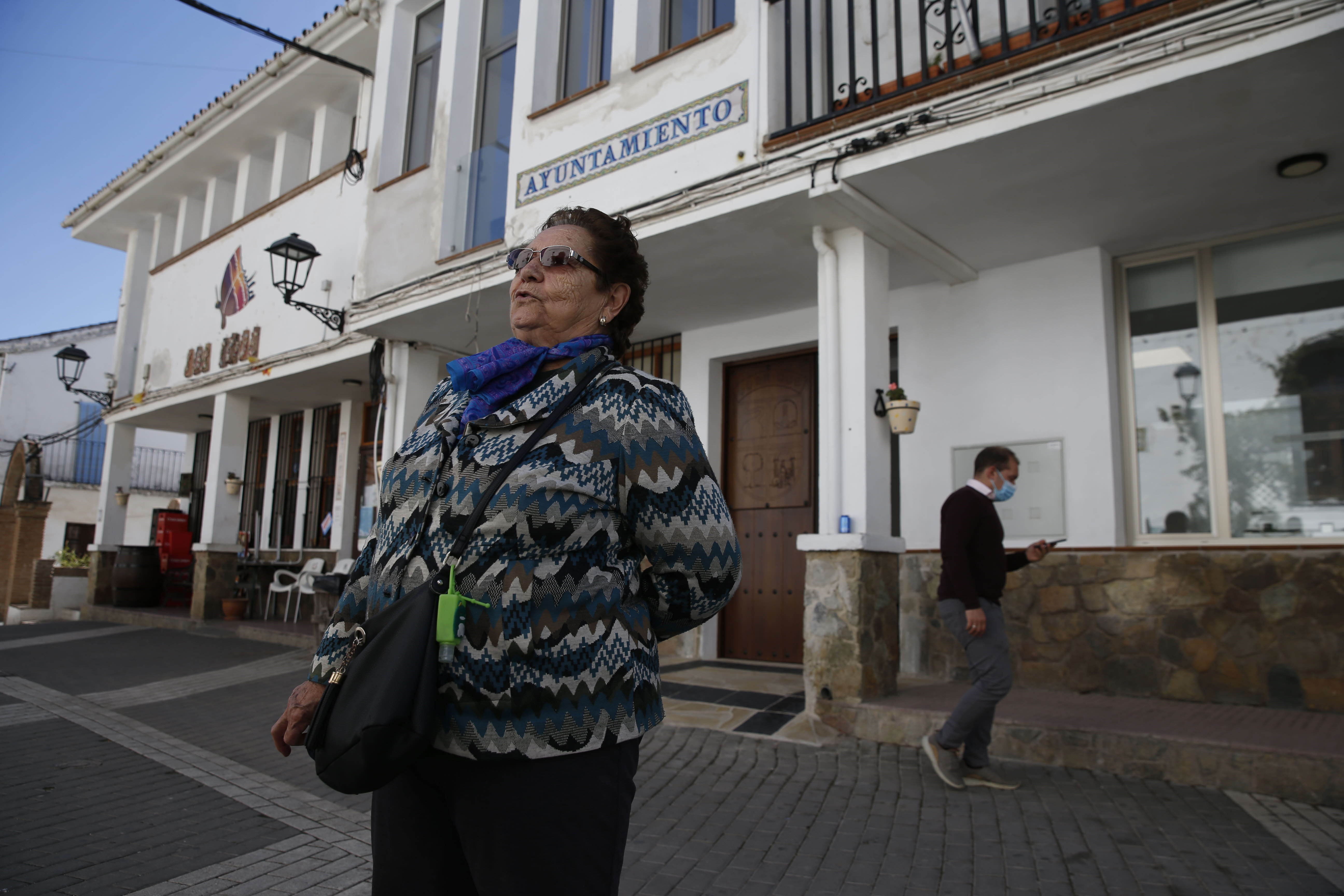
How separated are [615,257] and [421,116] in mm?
9194

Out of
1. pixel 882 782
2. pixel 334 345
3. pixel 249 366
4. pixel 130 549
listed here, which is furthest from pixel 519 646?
pixel 130 549

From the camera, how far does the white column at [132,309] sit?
50.8 ft

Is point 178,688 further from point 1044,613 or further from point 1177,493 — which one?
point 1177,493

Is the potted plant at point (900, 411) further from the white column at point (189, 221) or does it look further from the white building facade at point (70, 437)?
the white building facade at point (70, 437)

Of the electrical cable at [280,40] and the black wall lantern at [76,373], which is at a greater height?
the electrical cable at [280,40]

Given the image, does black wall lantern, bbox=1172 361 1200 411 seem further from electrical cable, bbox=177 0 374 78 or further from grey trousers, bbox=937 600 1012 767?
electrical cable, bbox=177 0 374 78

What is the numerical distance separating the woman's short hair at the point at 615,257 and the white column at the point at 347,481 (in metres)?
11.8

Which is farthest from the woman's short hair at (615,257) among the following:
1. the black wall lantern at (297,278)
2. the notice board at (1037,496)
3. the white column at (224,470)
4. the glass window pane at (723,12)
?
the white column at (224,470)

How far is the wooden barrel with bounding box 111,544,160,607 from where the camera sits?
1418 cm

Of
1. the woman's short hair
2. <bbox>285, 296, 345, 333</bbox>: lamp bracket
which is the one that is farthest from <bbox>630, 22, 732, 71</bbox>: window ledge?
the woman's short hair

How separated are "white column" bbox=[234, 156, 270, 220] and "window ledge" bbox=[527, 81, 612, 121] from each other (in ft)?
25.9

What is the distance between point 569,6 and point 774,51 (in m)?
3.06

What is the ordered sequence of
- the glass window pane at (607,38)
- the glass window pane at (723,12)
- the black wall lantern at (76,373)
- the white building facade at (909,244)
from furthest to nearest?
the black wall lantern at (76,373) < the glass window pane at (607,38) < the glass window pane at (723,12) < the white building facade at (909,244)

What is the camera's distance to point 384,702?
128 centimetres
